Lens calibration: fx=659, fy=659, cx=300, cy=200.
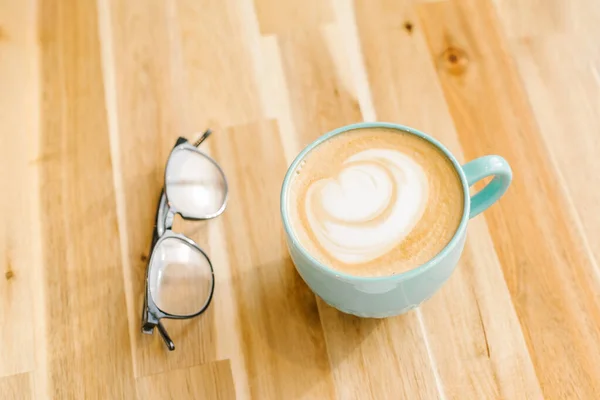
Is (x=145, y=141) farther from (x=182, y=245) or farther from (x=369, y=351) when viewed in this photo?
(x=369, y=351)

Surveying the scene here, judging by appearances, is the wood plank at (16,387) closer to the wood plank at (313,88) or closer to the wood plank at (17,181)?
the wood plank at (17,181)

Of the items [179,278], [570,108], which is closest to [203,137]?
[179,278]

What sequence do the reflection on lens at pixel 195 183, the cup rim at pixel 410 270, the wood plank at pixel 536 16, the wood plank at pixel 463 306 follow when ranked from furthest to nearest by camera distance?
1. the wood plank at pixel 536 16
2. the reflection on lens at pixel 195 183
3. the wood plank at pixel 463 306
4. the cup rim at pixel 410 270

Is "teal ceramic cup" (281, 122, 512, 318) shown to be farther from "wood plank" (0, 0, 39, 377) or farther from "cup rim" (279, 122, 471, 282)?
"wood plank" (0, 0, 39, 377)

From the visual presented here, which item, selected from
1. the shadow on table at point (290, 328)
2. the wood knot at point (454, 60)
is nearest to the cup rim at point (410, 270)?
the shadow on table at point (290, 328)

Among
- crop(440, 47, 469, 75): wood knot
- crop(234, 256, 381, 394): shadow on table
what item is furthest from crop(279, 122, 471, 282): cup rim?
crop(440, 47, 469, 75): wood knot

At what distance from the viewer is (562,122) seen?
0.77m

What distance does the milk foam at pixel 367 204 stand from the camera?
1.85 ft

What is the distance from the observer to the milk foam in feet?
1.85

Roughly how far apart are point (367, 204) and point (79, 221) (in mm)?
347

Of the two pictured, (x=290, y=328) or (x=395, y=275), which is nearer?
(x=395, y=275)

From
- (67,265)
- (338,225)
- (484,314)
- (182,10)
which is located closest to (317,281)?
(338,225)

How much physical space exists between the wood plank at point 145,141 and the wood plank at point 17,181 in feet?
0.33

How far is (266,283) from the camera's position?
2.29 ft
